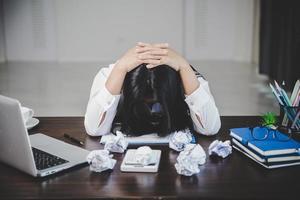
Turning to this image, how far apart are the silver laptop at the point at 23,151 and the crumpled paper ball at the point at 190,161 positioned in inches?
11.2

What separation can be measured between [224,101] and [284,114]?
2890 millimetres

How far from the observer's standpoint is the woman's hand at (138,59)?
1561 millimetres

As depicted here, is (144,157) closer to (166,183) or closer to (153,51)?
(166,183)

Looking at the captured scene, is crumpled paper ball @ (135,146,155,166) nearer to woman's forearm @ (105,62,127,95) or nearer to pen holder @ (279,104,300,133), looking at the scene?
woman's forearm @ (105,62,127,95)

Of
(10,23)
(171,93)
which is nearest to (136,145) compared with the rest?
(171,93)

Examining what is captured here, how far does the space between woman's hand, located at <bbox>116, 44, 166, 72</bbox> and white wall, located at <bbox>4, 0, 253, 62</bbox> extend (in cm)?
482

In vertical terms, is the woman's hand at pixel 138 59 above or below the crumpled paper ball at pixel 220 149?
above

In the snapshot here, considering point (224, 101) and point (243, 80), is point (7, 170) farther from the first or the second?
point (243, 80)

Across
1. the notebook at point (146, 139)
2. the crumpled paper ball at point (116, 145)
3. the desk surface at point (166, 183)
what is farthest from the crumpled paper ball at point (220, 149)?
the crumpled paper ball at point (116, 145)

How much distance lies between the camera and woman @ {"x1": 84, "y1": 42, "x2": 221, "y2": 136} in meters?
1.56

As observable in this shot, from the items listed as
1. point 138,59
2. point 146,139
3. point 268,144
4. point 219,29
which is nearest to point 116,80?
point 138,59

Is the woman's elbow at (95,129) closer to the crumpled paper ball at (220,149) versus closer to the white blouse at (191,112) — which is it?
the white blouse at (191,112)

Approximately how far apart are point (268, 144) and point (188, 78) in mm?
418

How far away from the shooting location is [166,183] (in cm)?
116
